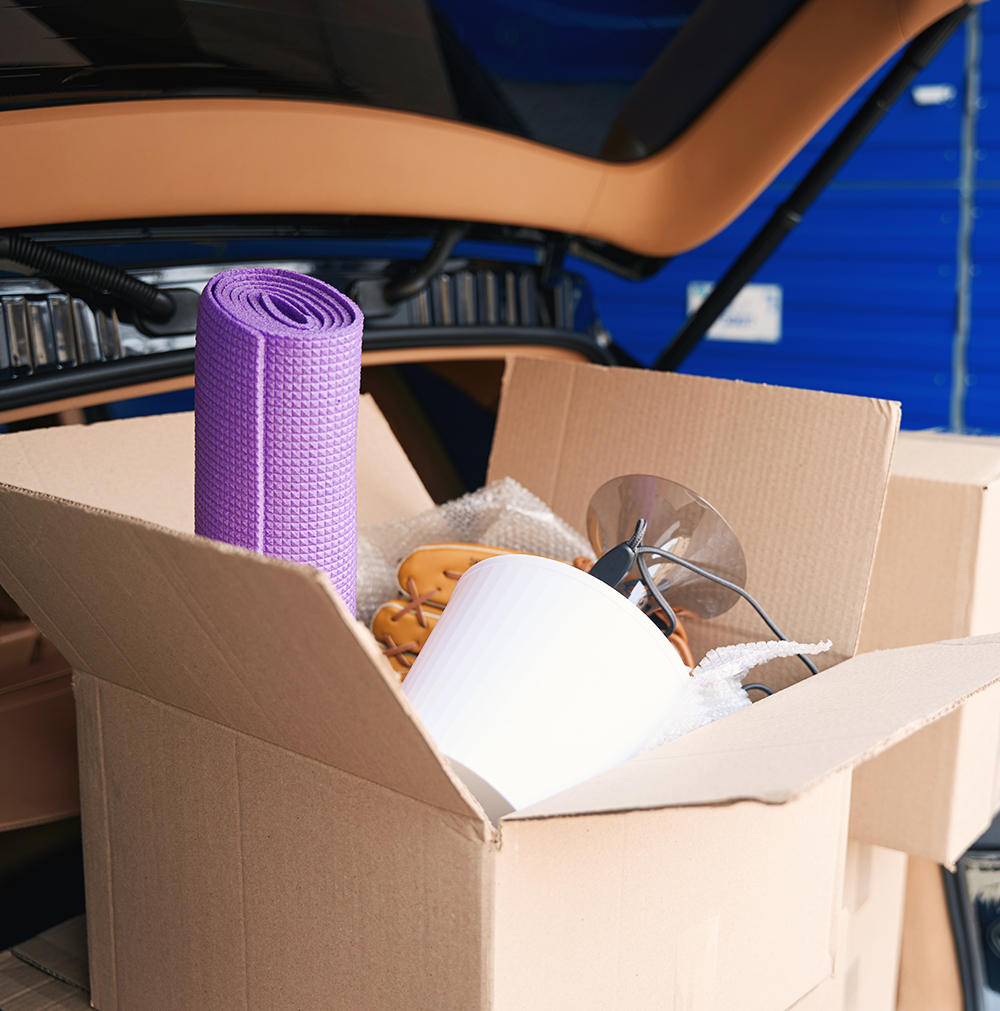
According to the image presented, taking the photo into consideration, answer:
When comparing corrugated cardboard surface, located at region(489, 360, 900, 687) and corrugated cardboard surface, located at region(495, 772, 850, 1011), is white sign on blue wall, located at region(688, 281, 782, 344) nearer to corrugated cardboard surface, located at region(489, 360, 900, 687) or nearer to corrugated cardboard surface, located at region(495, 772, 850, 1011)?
corrugated cardboard surface, located at region(489, 360, 900, 687)

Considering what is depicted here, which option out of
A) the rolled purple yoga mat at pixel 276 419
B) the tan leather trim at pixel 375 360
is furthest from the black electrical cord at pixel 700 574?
the tan leather trim at pixel 375 360

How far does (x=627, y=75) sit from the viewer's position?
120cm

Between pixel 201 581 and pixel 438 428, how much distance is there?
91 cm

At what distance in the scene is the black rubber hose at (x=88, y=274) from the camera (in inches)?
33.6

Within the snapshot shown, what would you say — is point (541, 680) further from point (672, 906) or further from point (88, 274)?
point (88, 274)

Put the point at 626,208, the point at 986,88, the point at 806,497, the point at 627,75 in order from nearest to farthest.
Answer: the point at 806,497, the point at 627,75, the point at 626,208, the point at 986,88

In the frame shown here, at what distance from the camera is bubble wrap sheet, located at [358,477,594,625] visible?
1.00 metres

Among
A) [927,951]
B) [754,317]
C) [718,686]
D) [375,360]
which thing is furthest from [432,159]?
[754,317]

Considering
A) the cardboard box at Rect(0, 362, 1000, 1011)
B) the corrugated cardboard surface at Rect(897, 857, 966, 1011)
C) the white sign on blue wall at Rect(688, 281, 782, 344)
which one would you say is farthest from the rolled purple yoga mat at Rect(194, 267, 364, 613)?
the white sign on blue wall at Rect(688, 281, 782, 344)

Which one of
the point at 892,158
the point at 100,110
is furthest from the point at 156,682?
the point at 892,158

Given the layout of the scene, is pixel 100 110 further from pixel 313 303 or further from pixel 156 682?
pixel 156 682

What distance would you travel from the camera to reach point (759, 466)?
3.04 feet

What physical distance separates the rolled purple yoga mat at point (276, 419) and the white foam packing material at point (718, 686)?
0.28m

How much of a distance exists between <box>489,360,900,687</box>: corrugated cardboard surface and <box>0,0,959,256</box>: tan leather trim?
277 millimetres
